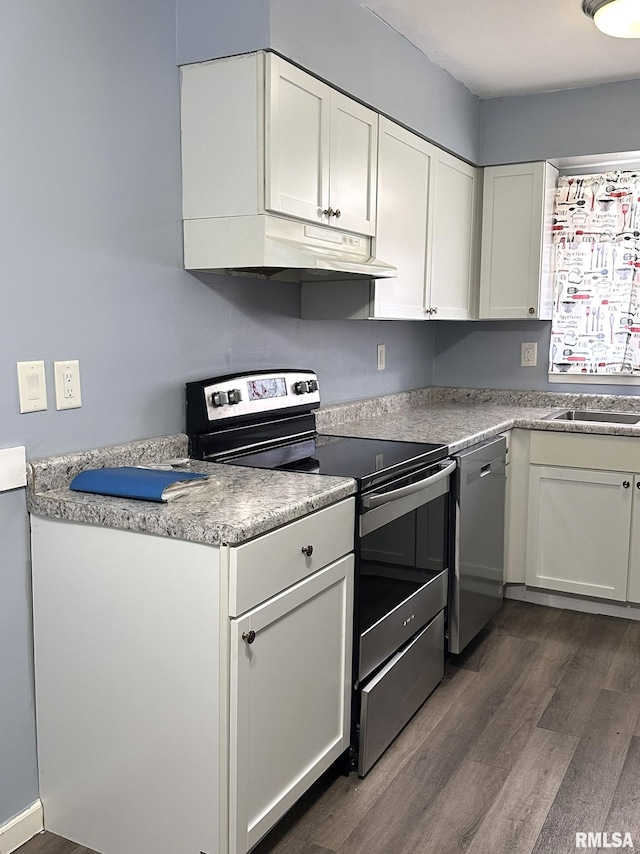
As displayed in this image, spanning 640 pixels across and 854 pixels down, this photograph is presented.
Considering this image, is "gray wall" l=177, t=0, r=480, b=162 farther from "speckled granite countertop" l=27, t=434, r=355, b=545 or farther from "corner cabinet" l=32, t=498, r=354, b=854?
"corner cabinet" l=32, t=498, r=354, b=854

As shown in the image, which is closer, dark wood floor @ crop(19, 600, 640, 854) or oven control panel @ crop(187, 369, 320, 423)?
dark wood floor @ crop(19, 600, 640, 854)

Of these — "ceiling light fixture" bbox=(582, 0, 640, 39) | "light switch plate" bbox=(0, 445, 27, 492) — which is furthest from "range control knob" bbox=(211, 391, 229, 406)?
"ceiling light fixture" bbox=(582, 0, 640, 39)

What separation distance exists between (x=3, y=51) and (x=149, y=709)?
1477mm

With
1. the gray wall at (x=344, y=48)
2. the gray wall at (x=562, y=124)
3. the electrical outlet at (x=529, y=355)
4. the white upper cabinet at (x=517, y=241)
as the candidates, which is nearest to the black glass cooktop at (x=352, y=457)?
the gray wall at (x=344, y=48)

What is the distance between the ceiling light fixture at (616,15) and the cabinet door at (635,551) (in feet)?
5.39

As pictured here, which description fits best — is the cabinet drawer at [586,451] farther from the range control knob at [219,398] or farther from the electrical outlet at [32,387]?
the electrical outlet at [32,387]

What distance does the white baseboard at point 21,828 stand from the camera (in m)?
1.84

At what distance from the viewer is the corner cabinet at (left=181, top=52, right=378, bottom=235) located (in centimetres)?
217

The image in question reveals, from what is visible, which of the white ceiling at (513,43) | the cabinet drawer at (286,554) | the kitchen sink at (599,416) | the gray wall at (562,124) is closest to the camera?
the cabinet drawer at (286,554)

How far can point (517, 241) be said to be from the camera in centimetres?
375

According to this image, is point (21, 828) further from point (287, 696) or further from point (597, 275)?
point (597, 275)

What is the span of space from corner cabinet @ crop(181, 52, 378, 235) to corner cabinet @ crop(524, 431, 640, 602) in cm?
156

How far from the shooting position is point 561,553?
3.38 meters

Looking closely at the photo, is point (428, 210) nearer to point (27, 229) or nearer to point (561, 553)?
point (561, 553)
